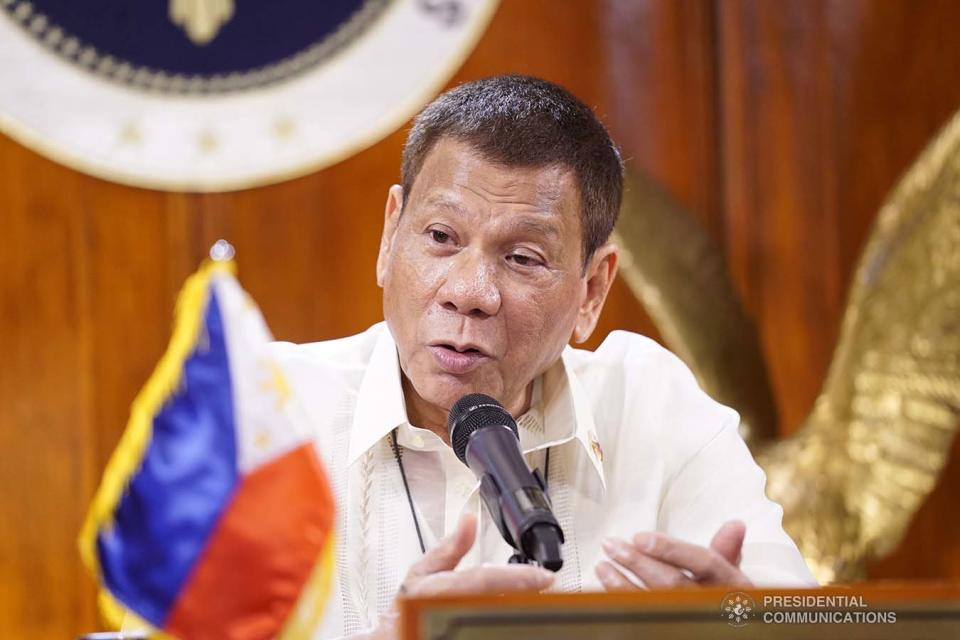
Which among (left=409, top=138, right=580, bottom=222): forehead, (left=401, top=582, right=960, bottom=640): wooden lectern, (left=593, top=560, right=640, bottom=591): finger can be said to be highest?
(left=409, top=138, right=580, bottom=222): forehead

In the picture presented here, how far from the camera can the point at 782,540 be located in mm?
1841

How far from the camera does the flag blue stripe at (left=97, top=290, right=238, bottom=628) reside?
50.3 inches

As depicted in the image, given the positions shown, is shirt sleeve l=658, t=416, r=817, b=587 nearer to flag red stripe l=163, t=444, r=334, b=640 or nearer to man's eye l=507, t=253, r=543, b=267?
man's eye l=507, t=253, r=543, b=267

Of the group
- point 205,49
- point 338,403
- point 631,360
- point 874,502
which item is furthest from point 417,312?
point 205,49

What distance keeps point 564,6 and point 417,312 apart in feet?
5.73

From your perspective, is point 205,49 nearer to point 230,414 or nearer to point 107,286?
point 107,286

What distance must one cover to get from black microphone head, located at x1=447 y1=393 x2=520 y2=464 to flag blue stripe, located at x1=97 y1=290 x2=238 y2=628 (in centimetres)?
24

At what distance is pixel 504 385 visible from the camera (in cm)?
184

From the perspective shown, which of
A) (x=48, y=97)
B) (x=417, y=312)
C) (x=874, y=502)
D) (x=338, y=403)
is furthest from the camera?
(x=48, y=97)

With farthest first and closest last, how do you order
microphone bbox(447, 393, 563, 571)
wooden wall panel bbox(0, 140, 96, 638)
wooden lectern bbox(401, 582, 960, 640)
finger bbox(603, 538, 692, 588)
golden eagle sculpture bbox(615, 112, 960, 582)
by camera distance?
wooden wall panel bbox(0, 140, 96, 638)
golden eagle sculpture bbox(615, 112, 960, 582)
finger bbox(603, 538, 692, 588)
microphone bbox(447, 393, 563, 571)
wooden lectern bbox(401, 582, 960, 640)

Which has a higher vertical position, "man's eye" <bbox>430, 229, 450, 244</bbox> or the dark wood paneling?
the dark wood paneling

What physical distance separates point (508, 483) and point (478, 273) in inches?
21.0

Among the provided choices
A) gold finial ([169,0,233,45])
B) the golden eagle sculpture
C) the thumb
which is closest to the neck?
the thumb

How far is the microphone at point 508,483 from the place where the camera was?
1258mm
